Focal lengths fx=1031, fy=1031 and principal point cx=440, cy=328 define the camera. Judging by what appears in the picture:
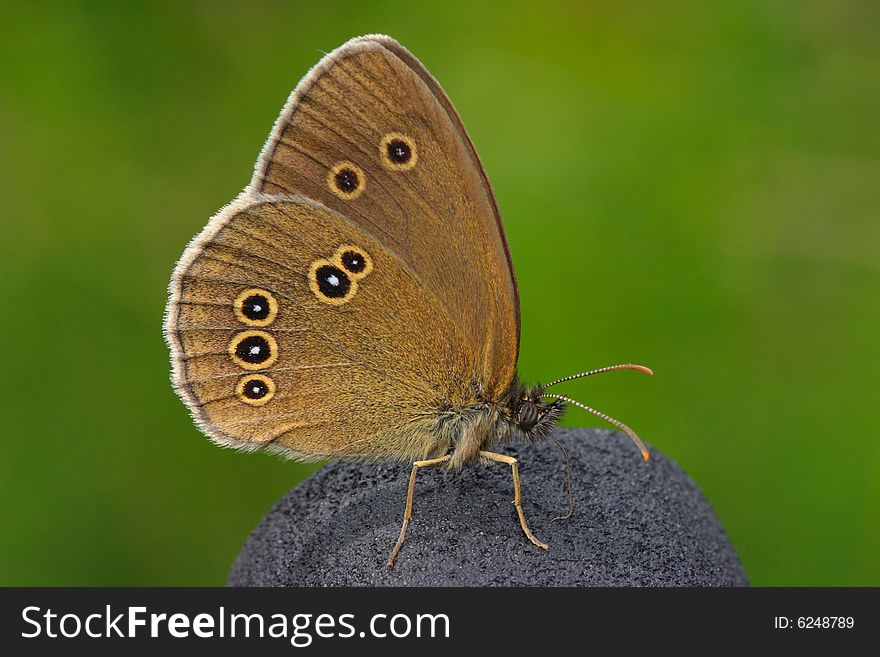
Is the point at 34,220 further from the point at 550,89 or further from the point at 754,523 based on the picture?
the point at 754,523

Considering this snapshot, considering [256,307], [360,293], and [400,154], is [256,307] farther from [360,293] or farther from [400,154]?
[400,154]

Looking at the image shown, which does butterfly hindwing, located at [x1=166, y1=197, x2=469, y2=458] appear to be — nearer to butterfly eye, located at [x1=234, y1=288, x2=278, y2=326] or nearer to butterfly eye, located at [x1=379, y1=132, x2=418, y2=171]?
butterfly eye, located at [x1=234, y1=288, x2=278, y2=326]

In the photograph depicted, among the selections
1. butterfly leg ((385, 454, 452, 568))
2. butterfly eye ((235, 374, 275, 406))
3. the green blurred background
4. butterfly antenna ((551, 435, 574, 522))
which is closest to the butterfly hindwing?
butterfly eye ((235, 374, 275, 406))

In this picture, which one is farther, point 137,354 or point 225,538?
point 137,354

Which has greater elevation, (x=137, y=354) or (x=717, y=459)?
(x=137, y=354)

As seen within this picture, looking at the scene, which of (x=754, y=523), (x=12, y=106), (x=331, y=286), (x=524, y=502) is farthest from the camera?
(x=12, y=106)

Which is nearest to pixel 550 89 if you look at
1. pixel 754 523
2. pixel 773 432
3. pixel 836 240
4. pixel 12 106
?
pixel 836 240

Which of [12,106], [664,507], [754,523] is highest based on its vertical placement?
[12,106]
